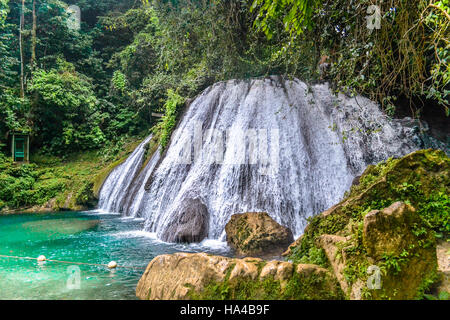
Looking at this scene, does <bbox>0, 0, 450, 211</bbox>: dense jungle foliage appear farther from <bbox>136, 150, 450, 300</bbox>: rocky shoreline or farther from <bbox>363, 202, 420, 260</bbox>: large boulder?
<bbox>363, 202, 420, 260</bbox>: large boulder

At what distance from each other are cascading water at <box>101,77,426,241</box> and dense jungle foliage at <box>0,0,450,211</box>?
0.94m

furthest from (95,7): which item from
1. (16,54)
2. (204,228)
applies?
(204,228)

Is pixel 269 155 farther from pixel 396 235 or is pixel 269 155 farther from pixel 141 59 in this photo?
pixel 141 59

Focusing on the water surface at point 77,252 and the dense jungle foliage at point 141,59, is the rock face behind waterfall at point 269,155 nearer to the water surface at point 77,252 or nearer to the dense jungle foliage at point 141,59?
the water surface at point 77,252

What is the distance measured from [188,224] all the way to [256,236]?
2.01m

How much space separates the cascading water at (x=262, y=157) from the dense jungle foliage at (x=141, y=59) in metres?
0.94

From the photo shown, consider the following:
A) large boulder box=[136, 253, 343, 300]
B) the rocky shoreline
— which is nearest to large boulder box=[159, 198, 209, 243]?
the rocky shoreline

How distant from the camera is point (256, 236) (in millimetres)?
5723

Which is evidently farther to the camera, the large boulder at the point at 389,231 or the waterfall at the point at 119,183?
the waterfall at the point at 119,183

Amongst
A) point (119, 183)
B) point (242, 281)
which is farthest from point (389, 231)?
point (119, 183)

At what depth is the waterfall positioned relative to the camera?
39.6 feet

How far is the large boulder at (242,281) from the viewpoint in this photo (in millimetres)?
2787

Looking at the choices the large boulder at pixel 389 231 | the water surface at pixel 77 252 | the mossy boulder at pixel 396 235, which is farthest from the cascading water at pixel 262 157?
the large boulder at pixel 389 231
